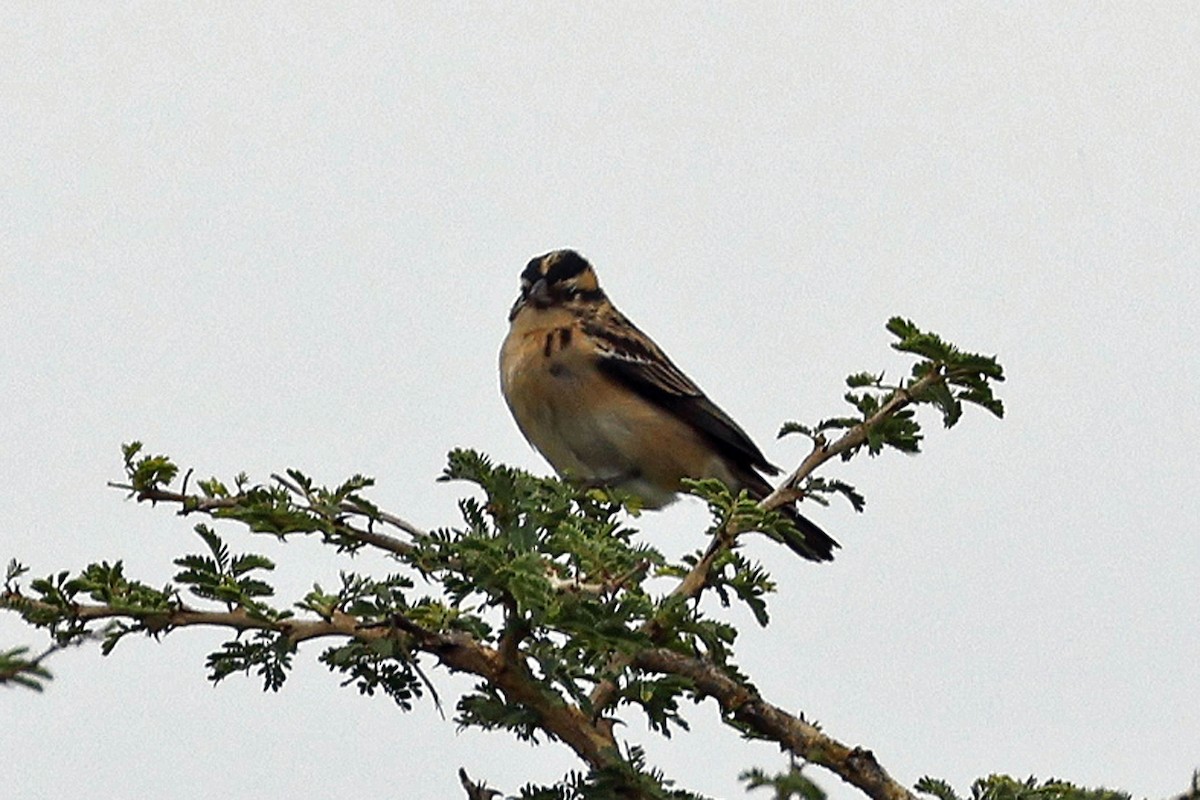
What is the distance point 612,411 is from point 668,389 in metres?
0.46

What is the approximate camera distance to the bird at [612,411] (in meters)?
11.7

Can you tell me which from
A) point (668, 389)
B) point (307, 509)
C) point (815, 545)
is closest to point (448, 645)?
point (307, 509)

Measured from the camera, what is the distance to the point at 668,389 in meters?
12.1

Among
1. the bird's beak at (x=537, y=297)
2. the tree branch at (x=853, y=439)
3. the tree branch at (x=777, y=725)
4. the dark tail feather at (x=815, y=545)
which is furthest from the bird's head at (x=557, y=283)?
the tree branch at (x=777, y=725)

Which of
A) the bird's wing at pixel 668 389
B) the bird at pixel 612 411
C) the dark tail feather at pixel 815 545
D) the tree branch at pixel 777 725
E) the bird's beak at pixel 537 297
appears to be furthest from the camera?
the bird's beak at pixel 537 297

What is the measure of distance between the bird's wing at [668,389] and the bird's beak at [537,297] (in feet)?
0.95

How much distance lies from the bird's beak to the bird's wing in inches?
11.3

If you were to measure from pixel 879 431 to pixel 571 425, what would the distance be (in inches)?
230

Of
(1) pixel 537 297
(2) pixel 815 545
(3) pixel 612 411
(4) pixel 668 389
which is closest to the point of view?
(2) pixel 815 545

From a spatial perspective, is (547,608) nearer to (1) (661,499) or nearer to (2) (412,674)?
(2) (412,674)

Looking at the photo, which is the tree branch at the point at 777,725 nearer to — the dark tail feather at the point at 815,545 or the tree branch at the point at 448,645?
the tree branch at the point at 448,645

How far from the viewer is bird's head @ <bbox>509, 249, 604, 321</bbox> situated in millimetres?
12484

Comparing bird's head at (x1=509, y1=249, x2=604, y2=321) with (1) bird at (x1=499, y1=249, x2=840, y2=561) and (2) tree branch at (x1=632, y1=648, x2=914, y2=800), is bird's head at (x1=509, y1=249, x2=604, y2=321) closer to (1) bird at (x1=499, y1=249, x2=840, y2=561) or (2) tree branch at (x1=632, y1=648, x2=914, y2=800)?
(1) bird at (x1=499, y1=249, x2=840, y2=561)

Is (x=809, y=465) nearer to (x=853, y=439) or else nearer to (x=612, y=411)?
(x=853, y=439)
